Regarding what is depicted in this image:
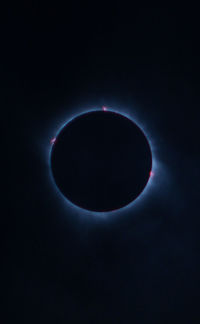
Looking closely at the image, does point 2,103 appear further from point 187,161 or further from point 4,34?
point 187,161

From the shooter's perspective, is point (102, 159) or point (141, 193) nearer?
point (102, 159)

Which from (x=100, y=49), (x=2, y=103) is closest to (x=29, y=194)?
(x=2, y=103)

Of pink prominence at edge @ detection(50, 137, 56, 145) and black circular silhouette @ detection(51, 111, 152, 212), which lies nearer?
black circular silhouette @ detection(51, 111, 152, 212)

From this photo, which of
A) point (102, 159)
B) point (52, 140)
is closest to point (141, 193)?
point (102, 159)

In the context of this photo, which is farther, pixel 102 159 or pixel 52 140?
pixel 52 140

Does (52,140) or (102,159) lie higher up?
(52,140)

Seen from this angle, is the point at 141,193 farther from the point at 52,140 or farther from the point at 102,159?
the point at 52,140

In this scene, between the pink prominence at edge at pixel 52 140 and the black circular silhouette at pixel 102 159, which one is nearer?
the black circular silhouette at pixel 102 159

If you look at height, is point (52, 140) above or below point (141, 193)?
above
